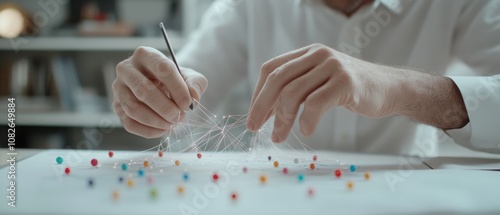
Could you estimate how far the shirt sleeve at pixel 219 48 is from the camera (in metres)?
1.32

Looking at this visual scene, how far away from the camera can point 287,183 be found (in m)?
0.65

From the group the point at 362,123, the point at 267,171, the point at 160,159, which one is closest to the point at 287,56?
the point at 267,171

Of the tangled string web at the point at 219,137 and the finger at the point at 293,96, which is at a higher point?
the finger at the point at 293,96

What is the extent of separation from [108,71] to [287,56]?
162cm

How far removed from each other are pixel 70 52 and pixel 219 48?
1.26 m

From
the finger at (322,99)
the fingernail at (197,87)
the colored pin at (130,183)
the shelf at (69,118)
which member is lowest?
the shelf at (69,118)

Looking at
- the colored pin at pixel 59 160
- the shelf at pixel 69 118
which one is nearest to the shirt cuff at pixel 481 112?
the colored pin at pixel 59 160

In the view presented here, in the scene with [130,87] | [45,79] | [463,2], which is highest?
[463,2]

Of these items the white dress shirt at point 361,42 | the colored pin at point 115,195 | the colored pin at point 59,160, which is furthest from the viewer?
the white dress shirt at point 361,42

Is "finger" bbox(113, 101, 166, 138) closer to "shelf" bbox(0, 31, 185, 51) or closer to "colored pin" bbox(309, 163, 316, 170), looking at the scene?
"colored pin" bbox(309, 163, 316, 170)

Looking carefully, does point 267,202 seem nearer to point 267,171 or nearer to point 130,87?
point 267,171

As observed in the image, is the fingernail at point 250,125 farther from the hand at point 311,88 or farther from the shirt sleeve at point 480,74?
the shirt sleeve at point 480,74

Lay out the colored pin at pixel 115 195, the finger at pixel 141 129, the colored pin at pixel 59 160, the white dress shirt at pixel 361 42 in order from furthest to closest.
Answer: the white dress shirt at pixel 361 42
the finger at pixel 141 129
the colored pin at pixel 59 160
the colored pin at pixel 115 195

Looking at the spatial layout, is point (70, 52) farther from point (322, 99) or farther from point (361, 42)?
point (322, 99)
